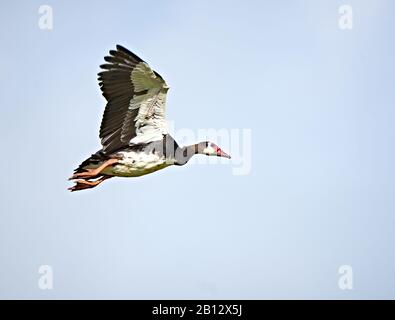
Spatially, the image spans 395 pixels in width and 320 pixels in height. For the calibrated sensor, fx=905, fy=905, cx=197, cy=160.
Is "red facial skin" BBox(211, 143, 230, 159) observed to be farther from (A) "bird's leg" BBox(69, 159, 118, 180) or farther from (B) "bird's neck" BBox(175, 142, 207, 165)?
(A) "bird's leg" BBox(69, 159, 118, 180)

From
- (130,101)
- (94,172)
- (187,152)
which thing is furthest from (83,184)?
(187,152)

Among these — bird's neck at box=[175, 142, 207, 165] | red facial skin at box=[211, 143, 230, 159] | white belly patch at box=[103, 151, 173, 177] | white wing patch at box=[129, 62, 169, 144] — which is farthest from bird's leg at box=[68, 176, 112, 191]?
red facial skin at box=[211, 143, 230, 159]

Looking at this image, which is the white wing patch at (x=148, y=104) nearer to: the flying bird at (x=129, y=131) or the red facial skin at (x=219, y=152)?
the flying bird at (x=129, y=131)

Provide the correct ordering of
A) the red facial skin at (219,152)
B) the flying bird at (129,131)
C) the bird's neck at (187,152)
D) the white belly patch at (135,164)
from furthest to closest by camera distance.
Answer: the red facial skin at (219,152)
the bird's neck at (187,152)
the white belly patch at (135,164)
the flying bird at (129,131)

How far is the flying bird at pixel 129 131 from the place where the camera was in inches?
593

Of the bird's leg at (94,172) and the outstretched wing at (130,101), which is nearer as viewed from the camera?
the outstretched wing at (130,101)

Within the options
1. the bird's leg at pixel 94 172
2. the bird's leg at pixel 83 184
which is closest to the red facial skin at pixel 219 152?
the bird's leg at pixel 94 172

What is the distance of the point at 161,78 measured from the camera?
14898 millimetres

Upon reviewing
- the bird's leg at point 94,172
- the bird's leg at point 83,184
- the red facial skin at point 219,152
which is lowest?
the bird's leg at point 83,184

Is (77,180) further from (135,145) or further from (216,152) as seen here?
(216,152)

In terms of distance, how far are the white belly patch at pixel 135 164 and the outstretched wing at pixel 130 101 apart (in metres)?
→ 0.30

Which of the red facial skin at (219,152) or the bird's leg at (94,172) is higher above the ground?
the red facial skin at (219,152)

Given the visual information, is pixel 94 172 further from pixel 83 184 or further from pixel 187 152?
pixel 187 152
